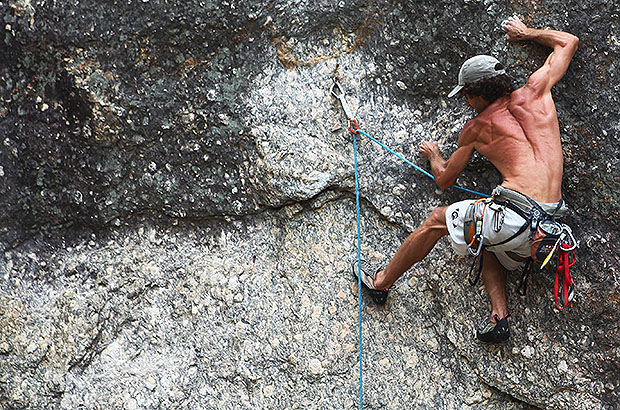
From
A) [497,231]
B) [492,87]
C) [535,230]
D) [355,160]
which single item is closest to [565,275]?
[535,230]

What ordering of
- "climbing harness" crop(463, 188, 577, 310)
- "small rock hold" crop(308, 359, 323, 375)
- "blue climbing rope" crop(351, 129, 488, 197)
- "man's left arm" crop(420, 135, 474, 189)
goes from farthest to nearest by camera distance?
"small rock hold" crop(308, 359, 323, 375)
"blue climbing rope" crop(351, 129, 488, 197)
"man's left arm" crop(420, 135, 474, 189)
"climbing harness" crop(463, 188, 577, 310)

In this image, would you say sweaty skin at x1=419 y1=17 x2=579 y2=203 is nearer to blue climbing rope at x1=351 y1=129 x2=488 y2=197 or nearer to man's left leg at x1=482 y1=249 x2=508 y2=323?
blue climbing rope at x1=351 y1=129 x2=488 y2=197

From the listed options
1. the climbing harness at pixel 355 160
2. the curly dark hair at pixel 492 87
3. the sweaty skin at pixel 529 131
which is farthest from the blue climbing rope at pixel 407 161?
the curly dark hair at pixel 492 87

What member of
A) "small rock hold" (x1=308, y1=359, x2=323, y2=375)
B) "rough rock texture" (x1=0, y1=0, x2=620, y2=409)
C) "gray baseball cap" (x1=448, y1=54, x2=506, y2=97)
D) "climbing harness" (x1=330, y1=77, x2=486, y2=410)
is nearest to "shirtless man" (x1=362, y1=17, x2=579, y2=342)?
"gray baseball cap" (x1=448, y1=54, x2=506, y2=97)

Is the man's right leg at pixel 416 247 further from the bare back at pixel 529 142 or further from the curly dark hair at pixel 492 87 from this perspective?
the curly dark hair at pixel 492 87

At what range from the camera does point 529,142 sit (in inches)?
166

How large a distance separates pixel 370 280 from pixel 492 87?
1.42m

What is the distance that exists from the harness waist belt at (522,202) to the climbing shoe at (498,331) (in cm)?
74

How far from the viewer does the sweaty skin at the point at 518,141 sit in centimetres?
420

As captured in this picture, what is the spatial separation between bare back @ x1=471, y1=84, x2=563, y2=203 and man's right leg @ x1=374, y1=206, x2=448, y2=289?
438mm

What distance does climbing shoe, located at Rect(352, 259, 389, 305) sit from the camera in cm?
478

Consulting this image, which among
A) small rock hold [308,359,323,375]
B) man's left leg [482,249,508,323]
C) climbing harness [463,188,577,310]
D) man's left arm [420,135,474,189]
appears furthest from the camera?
small rock hold [308,359,323,375]

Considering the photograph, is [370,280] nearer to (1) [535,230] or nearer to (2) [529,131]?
(1) [535,230]

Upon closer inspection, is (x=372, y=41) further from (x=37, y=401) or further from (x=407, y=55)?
(x=37, y=401)
